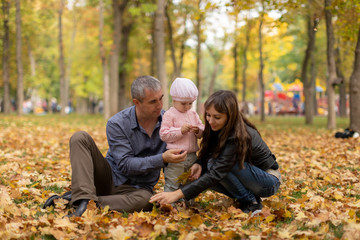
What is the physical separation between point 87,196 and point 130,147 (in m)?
0.61

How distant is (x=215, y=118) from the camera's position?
3494 millimetres

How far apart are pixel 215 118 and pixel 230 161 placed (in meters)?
0.40

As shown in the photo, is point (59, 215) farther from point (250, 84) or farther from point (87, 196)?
point (250, 84)

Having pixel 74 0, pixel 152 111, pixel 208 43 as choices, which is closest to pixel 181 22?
pixel 208 43

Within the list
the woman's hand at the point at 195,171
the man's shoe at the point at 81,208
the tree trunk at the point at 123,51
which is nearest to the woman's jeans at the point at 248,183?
the woman's hand at the point at 195,171

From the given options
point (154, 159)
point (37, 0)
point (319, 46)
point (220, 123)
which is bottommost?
point (154, 159)

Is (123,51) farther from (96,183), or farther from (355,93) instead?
(96,183)

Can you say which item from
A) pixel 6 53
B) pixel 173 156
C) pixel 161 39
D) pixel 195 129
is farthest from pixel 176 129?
pixel 6 53

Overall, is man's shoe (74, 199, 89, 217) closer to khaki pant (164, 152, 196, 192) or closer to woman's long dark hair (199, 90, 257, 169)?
khaki pant (164, 152, 196, 192)

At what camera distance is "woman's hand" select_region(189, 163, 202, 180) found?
376 cm

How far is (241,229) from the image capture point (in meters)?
3.04

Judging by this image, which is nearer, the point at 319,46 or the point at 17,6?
the point at 17,6

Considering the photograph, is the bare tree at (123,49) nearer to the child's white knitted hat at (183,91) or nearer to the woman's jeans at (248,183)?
the child's white knitted hat at (183,91)

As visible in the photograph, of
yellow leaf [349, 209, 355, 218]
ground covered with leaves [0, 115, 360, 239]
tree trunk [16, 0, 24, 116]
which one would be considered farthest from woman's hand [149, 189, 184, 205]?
tree trunk [16, 0, 24, 116]
